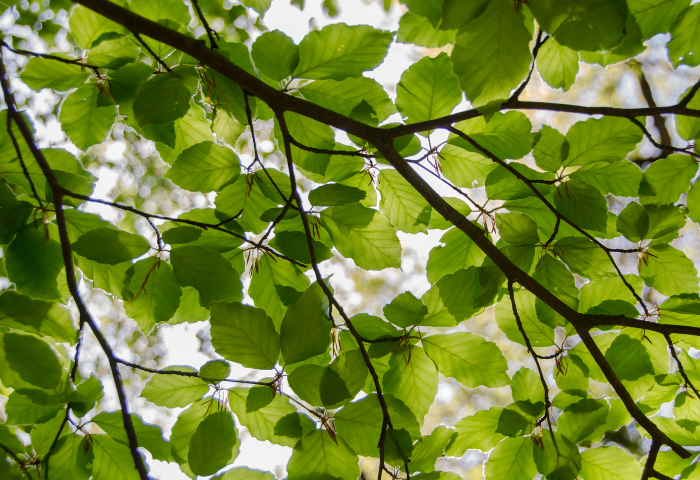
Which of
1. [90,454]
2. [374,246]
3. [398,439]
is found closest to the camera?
[398,439]

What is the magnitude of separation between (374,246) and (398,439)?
433 mm

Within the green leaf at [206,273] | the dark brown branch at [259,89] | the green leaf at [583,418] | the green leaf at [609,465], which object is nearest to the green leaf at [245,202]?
the green leaf at [206,273]

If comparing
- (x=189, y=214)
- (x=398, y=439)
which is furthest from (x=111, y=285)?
(x=398, y=439)

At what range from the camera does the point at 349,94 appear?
1021 mm

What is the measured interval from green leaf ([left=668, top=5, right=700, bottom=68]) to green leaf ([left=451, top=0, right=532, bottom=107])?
0.51 meters

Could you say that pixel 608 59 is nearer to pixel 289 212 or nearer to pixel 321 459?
pixel 289 212

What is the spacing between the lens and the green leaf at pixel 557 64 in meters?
0.93

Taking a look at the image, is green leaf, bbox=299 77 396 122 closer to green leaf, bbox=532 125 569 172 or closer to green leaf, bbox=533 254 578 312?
green leaf, bbox=532 125 569 172

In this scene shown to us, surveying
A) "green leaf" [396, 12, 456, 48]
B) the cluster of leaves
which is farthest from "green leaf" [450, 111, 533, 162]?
"green leaf" [396, 12, 456, 48]

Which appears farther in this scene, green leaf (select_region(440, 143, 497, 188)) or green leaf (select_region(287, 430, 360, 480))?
green leaf (select_region(440, 143, 497, 188))

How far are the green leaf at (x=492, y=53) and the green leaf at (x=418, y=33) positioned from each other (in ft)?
1.35

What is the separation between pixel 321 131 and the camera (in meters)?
1.04

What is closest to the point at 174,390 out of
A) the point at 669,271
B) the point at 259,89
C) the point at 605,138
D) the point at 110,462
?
the point at 110,462

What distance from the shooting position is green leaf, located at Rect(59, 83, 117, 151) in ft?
3.55
